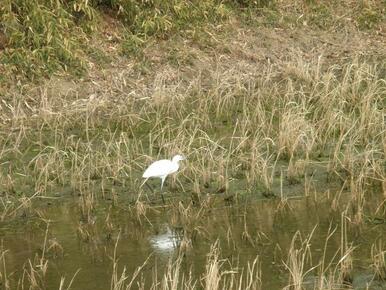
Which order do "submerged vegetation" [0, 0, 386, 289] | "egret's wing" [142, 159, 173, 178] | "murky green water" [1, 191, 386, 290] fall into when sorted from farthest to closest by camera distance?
"egret's wing" [142, 159, 173, 178]
"submerged vegetation" [0, 0, 386, 289]
"murky green water" [1, 191, 386, 290]

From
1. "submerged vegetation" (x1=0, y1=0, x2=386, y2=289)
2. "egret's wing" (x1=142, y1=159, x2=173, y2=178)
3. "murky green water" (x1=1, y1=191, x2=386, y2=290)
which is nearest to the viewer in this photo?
"murky green water" (x1=1, y1=191, x2=386, y2=290)

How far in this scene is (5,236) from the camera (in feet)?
26.4

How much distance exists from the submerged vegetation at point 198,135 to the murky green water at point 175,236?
0.02m

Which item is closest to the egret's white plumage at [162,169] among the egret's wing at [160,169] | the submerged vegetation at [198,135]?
the egret's wing at [160,169]

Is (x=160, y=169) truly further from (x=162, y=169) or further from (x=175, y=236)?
(x=175, y=236)

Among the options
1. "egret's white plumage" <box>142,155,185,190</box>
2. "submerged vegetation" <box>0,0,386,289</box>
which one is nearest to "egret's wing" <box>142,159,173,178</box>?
"egret's white plumage" <box>142,155,185,190</box>

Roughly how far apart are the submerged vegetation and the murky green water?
0.02 metres

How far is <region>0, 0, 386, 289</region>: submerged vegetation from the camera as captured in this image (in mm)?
7133

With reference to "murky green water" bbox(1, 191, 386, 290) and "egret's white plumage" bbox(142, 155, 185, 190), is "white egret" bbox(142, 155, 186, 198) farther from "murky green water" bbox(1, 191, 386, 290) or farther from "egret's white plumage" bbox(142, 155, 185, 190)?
"murky green water" bbox(1, 191, 386, 290)

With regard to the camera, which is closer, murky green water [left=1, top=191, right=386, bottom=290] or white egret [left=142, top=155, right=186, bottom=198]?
murky green water [left=1, top=191, right=386, bottom=290]

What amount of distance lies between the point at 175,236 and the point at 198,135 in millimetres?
3135

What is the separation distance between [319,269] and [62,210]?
3077 mm

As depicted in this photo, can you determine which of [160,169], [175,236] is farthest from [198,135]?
[175,236]

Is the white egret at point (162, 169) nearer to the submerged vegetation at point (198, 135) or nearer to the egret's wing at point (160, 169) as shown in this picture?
Answer: the egret's wing at point (160, 169)
